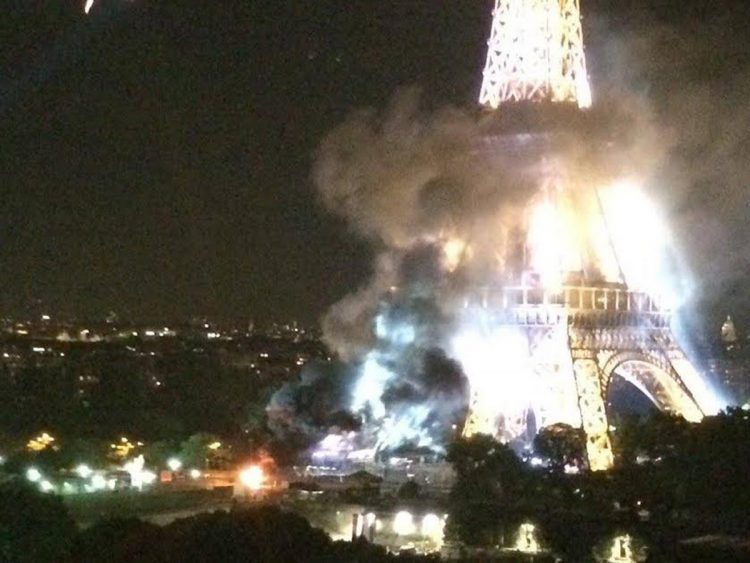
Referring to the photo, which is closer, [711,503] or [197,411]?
[711,503]

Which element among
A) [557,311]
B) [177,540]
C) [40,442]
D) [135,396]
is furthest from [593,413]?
[135,396]

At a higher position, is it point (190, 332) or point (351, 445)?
point (190, 332)

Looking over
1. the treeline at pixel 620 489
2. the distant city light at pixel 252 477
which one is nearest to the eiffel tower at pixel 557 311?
the treeline at pixel 620 489

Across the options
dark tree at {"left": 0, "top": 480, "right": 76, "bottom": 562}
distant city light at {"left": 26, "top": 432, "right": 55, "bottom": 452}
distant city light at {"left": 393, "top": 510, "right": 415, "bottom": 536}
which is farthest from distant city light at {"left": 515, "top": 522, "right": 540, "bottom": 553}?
distant city light at {"left": 26, "top": 432, "right": 55, "bottom": 452}

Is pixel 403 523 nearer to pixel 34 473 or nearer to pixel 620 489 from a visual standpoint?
pixel 620 489

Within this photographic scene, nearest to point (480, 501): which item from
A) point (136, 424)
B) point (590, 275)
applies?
point (590, 275)

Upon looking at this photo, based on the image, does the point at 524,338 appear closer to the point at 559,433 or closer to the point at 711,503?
the point at 559,433

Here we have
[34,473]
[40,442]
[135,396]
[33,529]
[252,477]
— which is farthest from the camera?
[135,396]
